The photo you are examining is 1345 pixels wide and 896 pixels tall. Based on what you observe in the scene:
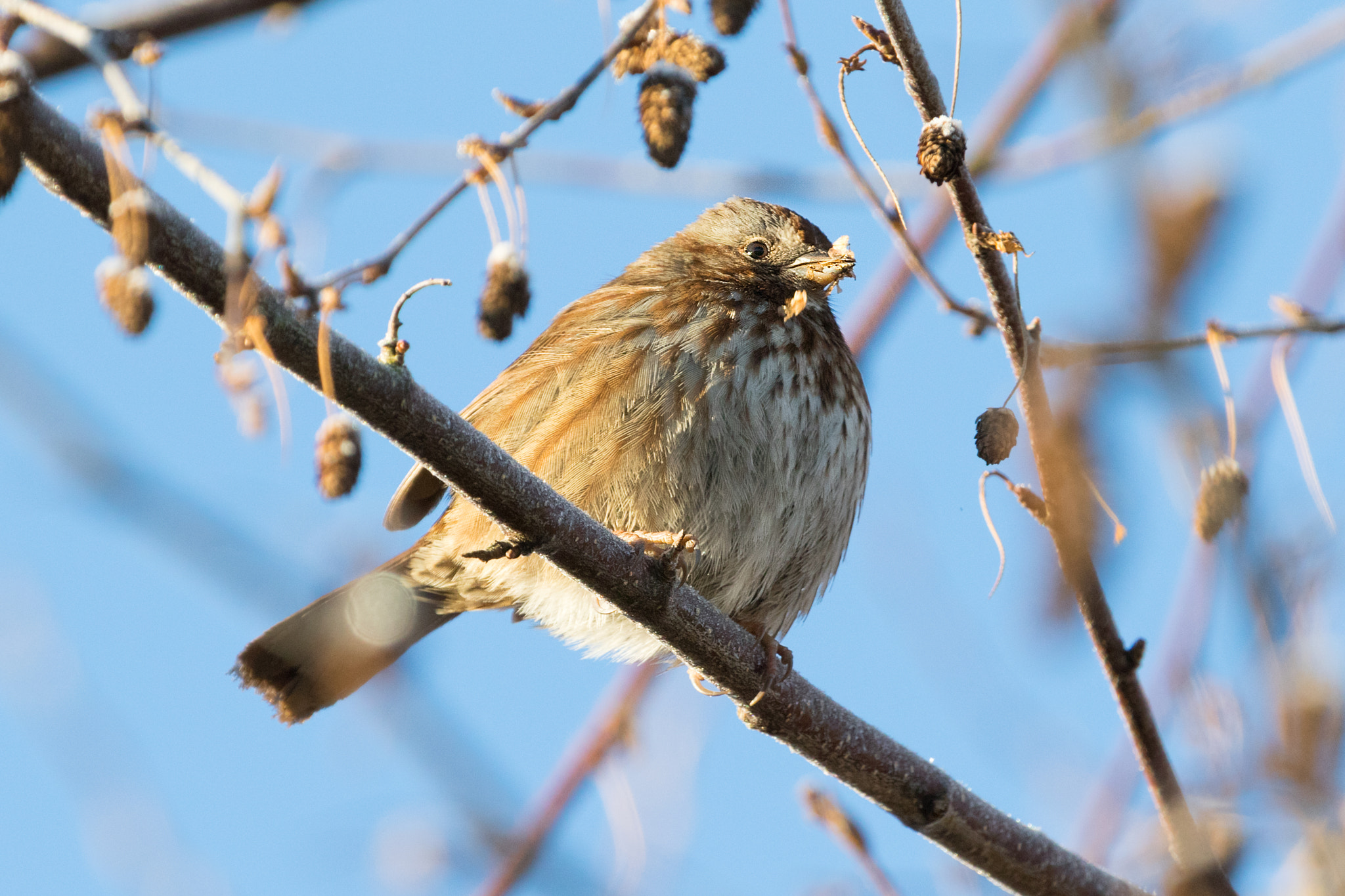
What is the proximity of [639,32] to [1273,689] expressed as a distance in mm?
1629

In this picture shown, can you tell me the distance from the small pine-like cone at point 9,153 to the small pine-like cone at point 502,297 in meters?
0.79

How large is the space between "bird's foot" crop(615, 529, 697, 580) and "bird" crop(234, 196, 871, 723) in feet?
0.05

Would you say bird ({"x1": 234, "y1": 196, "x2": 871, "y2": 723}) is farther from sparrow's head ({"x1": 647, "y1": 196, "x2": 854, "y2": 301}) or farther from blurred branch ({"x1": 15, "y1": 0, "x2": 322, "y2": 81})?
blurred branch ({"x1": 15, "y1": 0, "x2": 322, "y2": 81})

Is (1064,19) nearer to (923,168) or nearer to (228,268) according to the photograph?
(923,168)

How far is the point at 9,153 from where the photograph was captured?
6.20ft

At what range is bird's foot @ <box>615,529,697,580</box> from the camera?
310cm

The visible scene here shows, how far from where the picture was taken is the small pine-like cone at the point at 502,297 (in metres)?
2.43

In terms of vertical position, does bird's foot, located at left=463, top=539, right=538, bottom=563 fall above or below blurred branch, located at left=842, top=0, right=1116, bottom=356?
below

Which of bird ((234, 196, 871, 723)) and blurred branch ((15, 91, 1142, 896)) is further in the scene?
bird ((234, 196, 871, 723))

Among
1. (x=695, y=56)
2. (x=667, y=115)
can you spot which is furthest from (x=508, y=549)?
(x=695, y=56)

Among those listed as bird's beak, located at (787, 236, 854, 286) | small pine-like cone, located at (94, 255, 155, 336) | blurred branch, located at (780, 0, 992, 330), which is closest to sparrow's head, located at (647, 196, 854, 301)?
bird's beak, located at (787, 236, 854, 286)

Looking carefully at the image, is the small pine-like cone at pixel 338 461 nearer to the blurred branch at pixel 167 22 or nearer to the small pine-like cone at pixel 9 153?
the small pine-like cone at pixel 9 153

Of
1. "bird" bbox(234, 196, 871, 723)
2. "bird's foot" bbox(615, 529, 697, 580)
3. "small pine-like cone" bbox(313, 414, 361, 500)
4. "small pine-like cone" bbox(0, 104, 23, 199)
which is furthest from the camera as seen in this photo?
"bird" bbox(234, 196, 871, 723)

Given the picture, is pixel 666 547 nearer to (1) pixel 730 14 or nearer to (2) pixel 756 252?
(1) pixel 730 14
